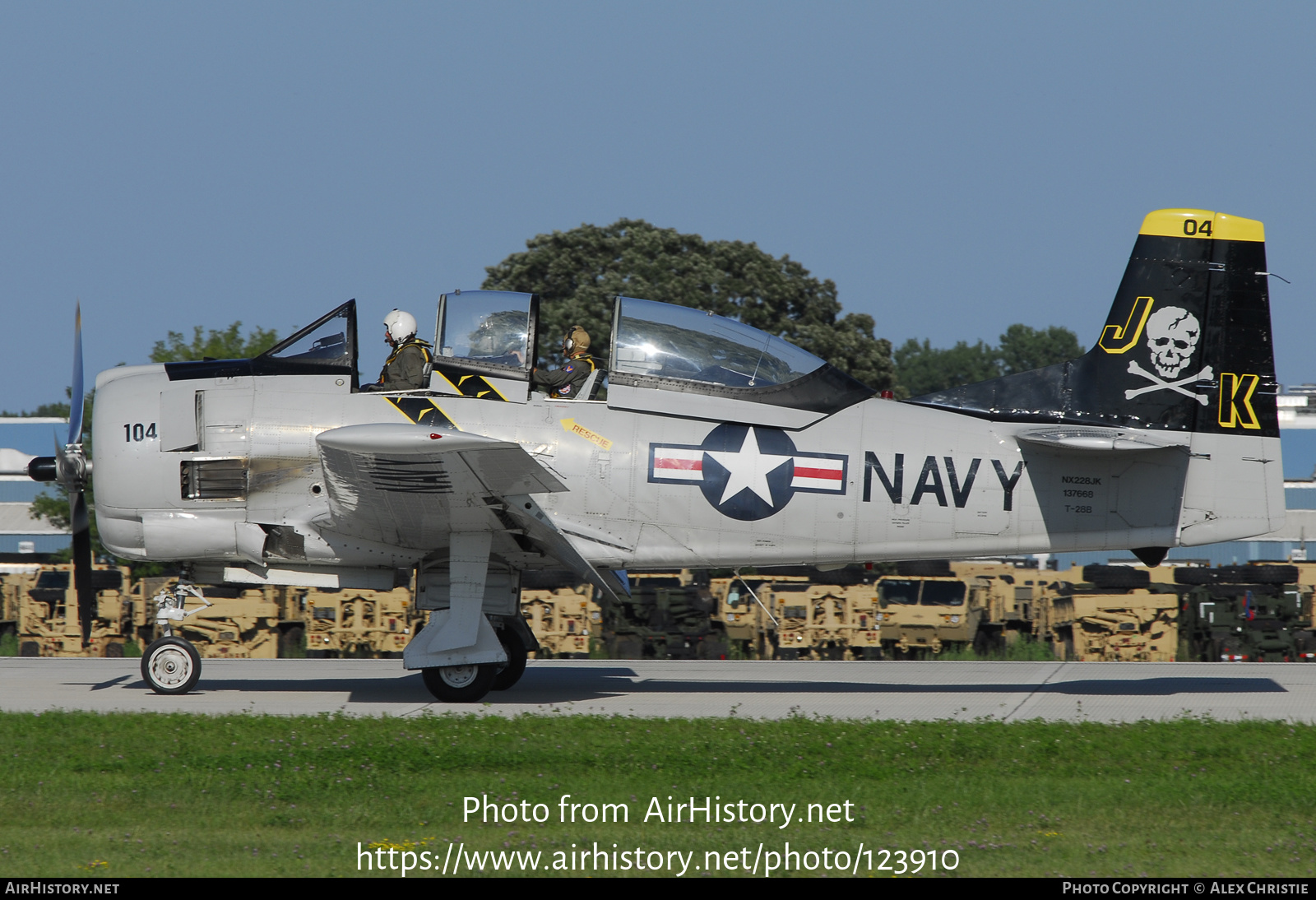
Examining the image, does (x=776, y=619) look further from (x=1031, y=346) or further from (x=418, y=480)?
(x=1031, y=346)

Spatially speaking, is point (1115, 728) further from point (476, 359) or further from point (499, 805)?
point (476, 359)

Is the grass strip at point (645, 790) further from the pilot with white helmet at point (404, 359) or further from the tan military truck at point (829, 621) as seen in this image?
the tan military truck at point (829, 621)

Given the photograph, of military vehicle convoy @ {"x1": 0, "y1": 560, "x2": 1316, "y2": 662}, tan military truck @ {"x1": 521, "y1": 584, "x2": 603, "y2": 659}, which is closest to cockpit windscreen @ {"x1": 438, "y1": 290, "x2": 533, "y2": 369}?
military vehicle convoy @ {"x1": 0, "y1": 560, "x2": 1316, "y2": 662}

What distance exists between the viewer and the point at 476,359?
1006cm

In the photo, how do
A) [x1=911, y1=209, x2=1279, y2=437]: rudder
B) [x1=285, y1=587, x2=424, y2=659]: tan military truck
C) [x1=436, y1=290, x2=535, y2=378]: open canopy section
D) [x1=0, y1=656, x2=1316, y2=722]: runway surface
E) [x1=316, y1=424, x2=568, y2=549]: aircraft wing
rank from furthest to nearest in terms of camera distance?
[x1=285, y1=587, x2=424, y2=659]: tan military truck < [x1=911, y1=209, x2=1279, y2=437]: rudder < [x1=436, y1=290, x2=535, y2=378]: open canopy section < [x1=0, y1=656, x2=1316, y2=722]: runway surface < [x1=316, y1=424, x2=568, y2=549]: aircraft wing

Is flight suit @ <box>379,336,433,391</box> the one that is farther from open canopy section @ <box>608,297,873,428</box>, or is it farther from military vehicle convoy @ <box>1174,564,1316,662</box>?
military vehicle convoy @ <box>1174,564,1316,662</box>

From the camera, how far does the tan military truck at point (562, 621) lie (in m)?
15.5

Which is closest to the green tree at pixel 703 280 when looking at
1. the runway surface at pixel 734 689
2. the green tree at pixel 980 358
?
the runway surface at pixel 734 689

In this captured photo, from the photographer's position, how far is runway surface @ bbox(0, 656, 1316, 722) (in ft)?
32.2

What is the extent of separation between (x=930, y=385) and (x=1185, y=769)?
109 metres

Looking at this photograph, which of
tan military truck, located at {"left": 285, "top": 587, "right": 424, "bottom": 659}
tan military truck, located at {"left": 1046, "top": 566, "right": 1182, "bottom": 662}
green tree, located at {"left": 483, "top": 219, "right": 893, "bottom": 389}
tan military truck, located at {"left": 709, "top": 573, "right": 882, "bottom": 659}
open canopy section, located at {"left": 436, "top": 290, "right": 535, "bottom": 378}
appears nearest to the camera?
open canopy section, located at {"left": 436, "top": 290, "right": 535, "bottom": 378}

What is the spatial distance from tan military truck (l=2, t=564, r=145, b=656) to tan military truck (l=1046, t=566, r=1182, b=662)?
13186 millimetres

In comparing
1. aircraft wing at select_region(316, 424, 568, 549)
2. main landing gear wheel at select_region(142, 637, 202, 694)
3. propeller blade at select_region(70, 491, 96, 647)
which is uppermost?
aircraft wing at select_region(316, 424, 568, 549)

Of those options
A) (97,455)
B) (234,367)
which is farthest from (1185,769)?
(97,455)
